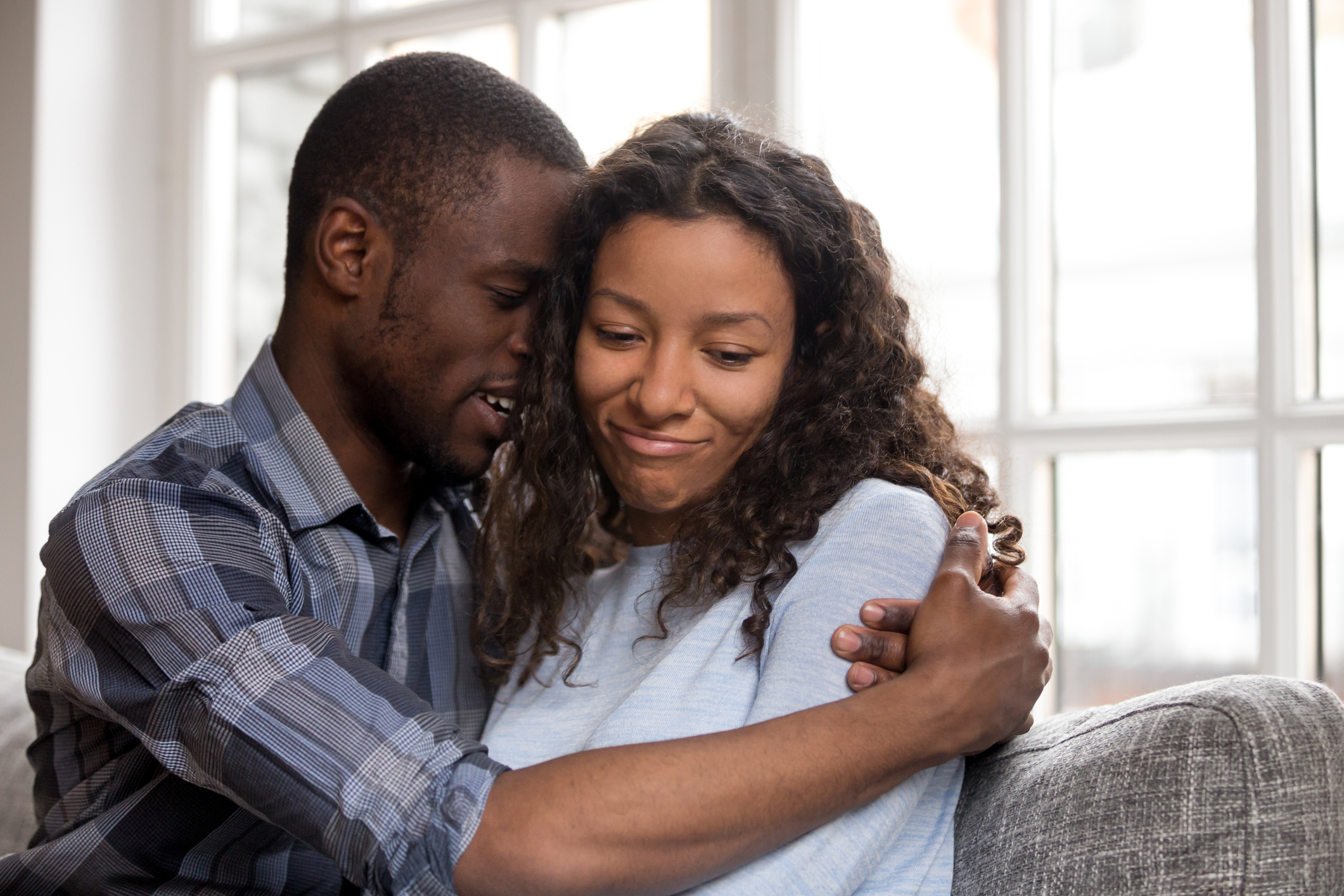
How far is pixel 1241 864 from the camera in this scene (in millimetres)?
842

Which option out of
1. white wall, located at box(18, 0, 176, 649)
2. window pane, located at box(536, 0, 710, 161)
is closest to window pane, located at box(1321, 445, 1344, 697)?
window pane, located at box(536, 0, 710, 161)

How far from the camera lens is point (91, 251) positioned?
2865 mm

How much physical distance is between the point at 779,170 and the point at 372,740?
2.31 ft

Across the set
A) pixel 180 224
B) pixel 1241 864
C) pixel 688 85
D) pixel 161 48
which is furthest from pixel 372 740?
pixel 161 48

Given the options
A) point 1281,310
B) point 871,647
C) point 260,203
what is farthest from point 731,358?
point 260,203

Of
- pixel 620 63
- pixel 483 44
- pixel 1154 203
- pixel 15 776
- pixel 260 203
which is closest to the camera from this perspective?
pixel 15 776

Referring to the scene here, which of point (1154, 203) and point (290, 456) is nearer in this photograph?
point (290, 456)

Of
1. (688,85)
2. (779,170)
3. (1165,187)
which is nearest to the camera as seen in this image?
(779,170)

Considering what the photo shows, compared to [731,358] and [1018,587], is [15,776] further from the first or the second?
[1018,587]

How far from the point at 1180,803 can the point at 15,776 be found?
1592 millimetres

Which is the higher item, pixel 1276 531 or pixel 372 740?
pixel 1276 531

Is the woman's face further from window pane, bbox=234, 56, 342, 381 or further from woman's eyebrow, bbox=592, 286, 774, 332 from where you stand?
window pane, bbox=234, 56, 342, 381

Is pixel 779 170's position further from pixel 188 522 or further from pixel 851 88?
pixel 851 88

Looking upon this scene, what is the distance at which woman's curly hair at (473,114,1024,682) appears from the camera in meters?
1.15
